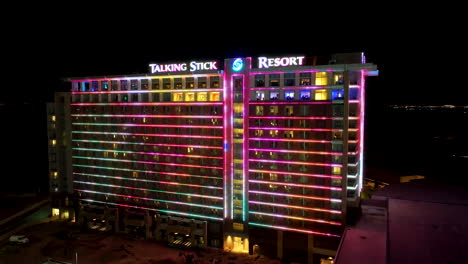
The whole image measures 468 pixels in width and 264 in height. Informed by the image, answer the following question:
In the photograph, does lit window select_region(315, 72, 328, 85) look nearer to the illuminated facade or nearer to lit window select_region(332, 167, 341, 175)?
the illuminated facade

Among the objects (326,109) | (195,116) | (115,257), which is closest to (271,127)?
(326,109)

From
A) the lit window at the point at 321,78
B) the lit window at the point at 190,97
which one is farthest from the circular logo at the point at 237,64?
the lit window at the point at 321,78

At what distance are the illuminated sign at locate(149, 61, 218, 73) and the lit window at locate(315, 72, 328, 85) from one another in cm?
1918

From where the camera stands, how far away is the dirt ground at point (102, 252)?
63.2 meters

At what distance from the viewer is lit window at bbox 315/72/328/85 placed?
59688mm

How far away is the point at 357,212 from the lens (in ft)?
198

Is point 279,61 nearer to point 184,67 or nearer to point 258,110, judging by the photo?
point 258,110

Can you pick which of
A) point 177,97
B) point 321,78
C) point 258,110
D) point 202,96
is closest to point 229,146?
point 258,110

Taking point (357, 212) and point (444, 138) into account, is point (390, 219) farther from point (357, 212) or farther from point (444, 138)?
point (444, 138)

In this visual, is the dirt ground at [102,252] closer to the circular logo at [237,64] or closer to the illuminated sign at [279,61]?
the circular logo at [237,64]

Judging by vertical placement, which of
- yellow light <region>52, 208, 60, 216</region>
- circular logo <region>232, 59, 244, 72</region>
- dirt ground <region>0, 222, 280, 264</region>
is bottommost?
dirt ground <region>0, 222, 280, 264</region>

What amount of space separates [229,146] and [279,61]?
18.4 metres

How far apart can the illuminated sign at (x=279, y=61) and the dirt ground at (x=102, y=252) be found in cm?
3517

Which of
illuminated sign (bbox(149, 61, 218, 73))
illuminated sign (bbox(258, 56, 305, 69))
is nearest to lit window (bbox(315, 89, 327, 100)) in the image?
illuminated sign (bbox(258, 56, 305, 69))
